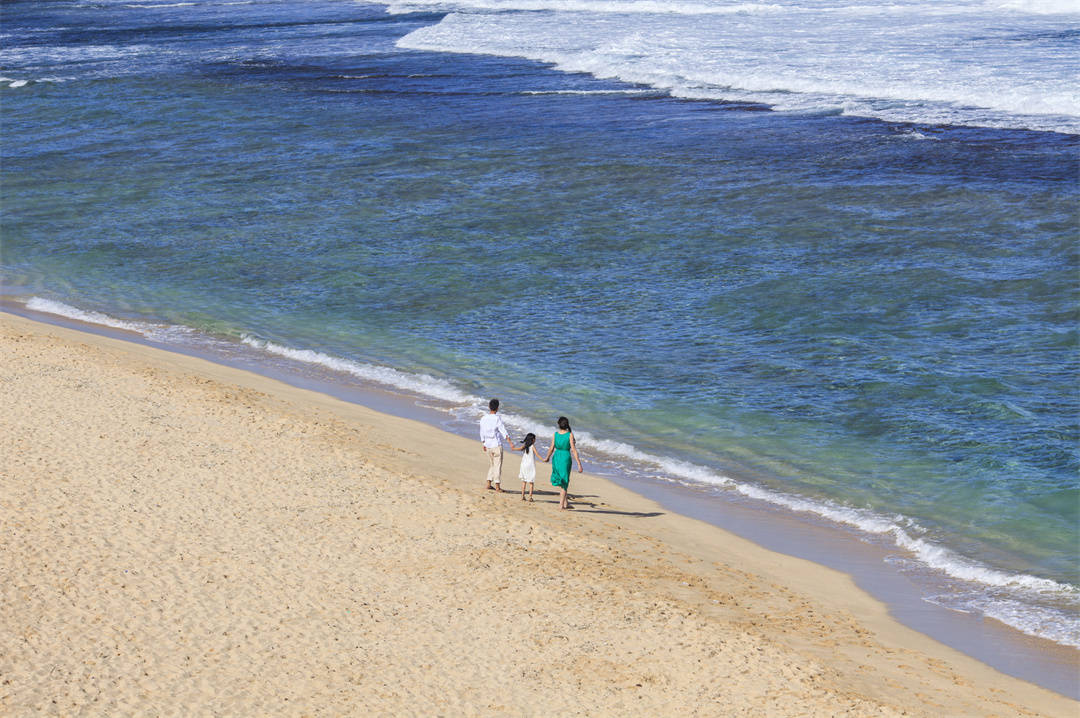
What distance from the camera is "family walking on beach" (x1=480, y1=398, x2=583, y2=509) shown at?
49.6ft

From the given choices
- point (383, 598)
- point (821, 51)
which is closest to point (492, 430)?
point (383, 598)

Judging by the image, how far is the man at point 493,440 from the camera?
1552 cm

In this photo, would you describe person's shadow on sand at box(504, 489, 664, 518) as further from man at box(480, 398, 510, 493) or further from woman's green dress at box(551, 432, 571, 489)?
man at box(480, 398, 510, 493)

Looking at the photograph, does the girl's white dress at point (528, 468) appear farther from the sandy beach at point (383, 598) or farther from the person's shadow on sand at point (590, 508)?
the person's shadow on sand at point (590, 508)

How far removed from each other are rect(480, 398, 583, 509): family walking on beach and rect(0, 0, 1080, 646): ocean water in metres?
2.12

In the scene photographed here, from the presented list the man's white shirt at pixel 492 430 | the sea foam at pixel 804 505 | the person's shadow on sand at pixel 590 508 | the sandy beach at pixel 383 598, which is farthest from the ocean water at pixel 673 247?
the man's white shirt at pixel 492 430

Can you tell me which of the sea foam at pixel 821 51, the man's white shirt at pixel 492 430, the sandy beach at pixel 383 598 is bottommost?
the sandy beach at pixel 383 598

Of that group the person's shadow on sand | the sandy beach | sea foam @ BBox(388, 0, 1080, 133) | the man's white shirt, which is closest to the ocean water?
sea foam @ BBox(388, 0, 1080, 133)

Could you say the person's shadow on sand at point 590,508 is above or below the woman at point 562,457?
below

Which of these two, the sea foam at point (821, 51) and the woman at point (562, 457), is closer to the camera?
the woman at point (562, 457)

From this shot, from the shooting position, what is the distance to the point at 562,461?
597 inches

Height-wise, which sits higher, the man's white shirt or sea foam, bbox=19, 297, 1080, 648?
the man's white shirt

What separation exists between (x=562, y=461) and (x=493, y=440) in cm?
104

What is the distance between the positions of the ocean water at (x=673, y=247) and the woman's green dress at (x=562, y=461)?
220 centimetres
